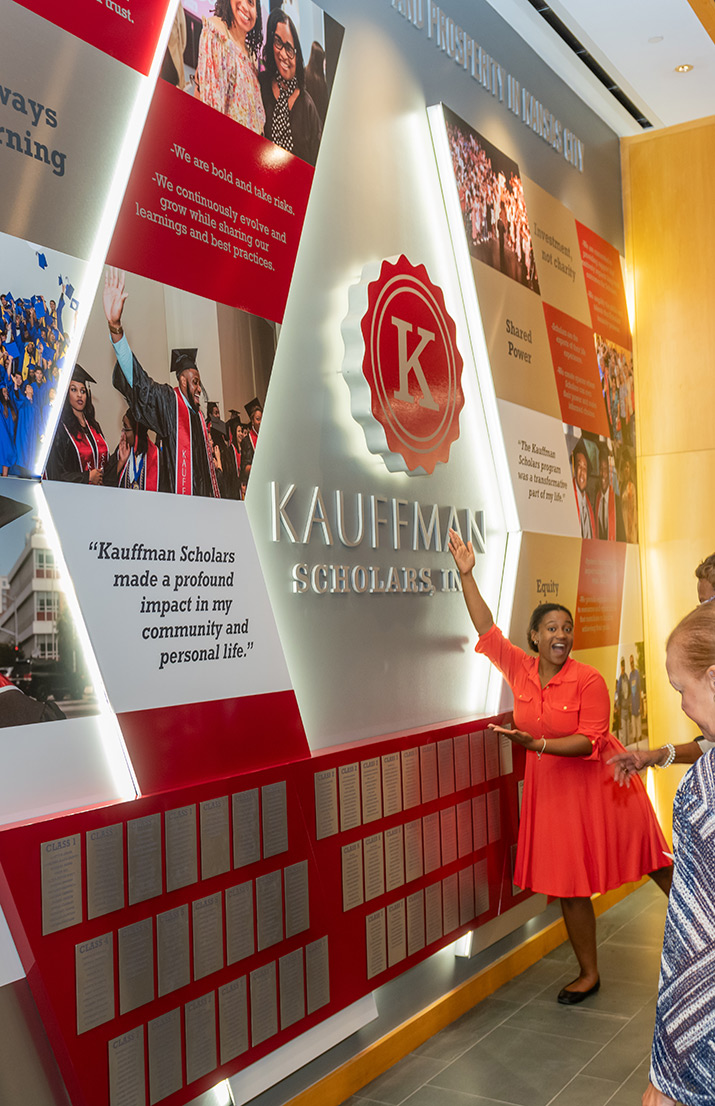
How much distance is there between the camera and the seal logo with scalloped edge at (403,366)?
342 cm

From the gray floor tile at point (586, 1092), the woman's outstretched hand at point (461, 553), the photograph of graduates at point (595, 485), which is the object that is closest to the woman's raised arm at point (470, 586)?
the woman's outstretched hand at point (461, 553)

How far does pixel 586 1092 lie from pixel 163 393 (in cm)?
257

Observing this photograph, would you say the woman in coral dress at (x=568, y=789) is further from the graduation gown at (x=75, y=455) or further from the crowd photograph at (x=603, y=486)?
the graduation gown at (x=75, y=455)

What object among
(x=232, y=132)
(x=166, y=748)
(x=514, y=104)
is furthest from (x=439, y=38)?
(x=166, y=748)

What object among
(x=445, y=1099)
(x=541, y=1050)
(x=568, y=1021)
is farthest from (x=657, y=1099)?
(x=568, y=1021)

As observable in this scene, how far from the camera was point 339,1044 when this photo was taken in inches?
127

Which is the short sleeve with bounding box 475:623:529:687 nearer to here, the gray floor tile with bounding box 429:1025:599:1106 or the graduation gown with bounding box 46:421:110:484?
the gray floor tile with bounding box 429:1025:599:1106

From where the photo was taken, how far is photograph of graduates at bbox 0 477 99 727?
2248 mm

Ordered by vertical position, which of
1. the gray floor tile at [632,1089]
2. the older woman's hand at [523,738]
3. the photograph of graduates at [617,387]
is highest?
the photograph of graduates at [617,387]

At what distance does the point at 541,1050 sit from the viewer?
3.56 m

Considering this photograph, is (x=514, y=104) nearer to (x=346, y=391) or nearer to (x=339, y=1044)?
(x=346, y=391)

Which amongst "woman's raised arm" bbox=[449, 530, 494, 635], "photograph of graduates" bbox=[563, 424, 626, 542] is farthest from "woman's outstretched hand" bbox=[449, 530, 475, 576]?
"photograph of graduates" bbox=[563, 424, 626, 542]

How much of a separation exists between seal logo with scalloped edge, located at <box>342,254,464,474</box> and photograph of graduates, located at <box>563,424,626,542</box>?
134 centimetres

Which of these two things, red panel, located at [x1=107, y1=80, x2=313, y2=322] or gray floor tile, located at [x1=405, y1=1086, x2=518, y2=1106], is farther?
gray floor tile, located at [x1=405, y1=1086, x2=518, y2=1106]
